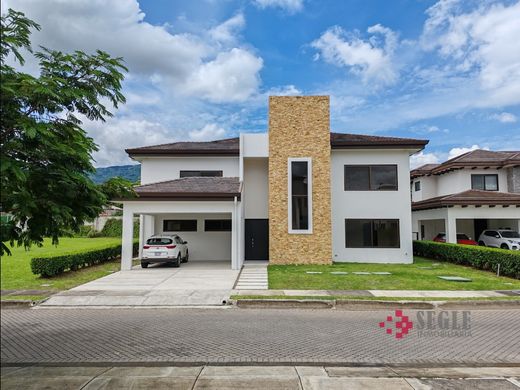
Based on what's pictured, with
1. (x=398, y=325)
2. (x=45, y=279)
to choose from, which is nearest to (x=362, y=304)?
(x=398, y=325)

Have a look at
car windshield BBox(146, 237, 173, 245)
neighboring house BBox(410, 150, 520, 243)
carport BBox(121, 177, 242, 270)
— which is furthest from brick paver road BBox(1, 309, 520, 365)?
neighboring house BBox(410, 150, 520, 243)

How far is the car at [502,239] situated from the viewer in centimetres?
2344

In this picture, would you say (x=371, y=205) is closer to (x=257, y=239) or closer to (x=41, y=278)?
(x=257, y=239)

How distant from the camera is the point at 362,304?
390 inches

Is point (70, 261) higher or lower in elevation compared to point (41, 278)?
higher

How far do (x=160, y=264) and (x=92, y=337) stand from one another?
11.7 metres

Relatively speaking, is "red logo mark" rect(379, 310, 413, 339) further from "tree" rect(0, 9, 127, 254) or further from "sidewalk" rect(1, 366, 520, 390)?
"tree" rect(0, 9, 127, 254)

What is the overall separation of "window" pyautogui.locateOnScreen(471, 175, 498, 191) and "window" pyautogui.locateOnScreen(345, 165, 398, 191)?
1225 centimetres

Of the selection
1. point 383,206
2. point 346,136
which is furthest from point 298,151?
point 383,206

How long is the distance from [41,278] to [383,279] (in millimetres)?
12317

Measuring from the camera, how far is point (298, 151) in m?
18.6

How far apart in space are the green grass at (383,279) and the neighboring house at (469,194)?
20.5 feet

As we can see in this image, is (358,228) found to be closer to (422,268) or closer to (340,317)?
(422,268)

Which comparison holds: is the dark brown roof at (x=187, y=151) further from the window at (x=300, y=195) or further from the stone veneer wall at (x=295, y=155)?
the window at (x=300, y=195)
